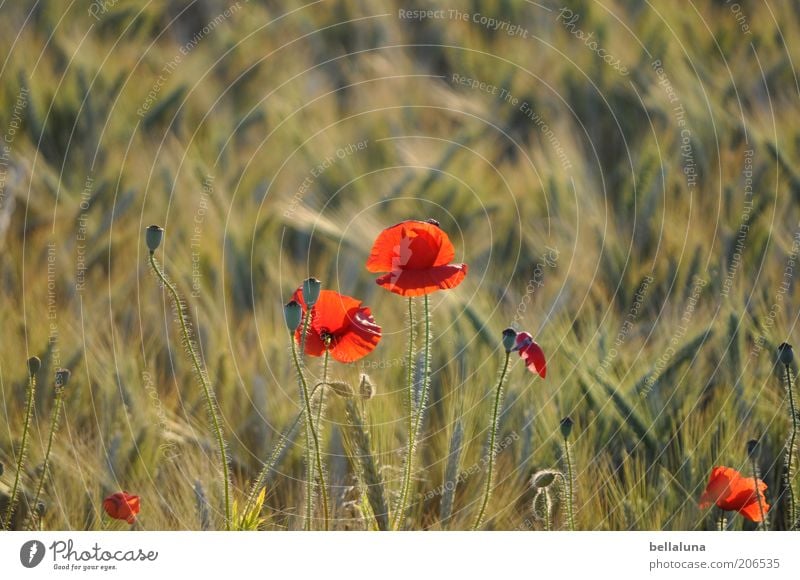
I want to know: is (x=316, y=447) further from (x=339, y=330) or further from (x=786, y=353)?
(x=786, y=353)

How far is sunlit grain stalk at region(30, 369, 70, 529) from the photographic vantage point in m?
1.17

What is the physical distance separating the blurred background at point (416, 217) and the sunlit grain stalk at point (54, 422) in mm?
14

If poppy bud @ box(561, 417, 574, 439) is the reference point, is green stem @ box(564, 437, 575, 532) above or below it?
below

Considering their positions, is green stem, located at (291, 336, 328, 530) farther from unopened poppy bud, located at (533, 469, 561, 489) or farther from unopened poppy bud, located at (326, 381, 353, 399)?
unopened poppy bud, located at (533, 469, 561, 489)

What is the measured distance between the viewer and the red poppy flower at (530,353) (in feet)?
3.70

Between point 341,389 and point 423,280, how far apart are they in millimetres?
145

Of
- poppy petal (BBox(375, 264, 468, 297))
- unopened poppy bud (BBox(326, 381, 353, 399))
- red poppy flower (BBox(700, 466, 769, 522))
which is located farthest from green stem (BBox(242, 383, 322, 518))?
red poppy flower (BBox(700, 466, 769, 522))

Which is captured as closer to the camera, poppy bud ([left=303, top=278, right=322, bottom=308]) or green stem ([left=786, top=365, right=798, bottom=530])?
poppy bud ([left=303, top=278, right=322, bottom=308])

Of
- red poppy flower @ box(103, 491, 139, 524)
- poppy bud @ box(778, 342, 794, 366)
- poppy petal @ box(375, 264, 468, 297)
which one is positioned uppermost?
poppy petal @ box(375, 264, 468, 297)

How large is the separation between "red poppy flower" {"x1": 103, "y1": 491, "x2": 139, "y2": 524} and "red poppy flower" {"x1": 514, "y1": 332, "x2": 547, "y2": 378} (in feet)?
1.29

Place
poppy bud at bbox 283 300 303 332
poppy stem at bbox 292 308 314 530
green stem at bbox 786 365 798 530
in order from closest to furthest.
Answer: poppy bud at bbox 283 300 303 332
poppy stem at bbox 292 308 314 530
green stem at bbox 786 365 798 530
